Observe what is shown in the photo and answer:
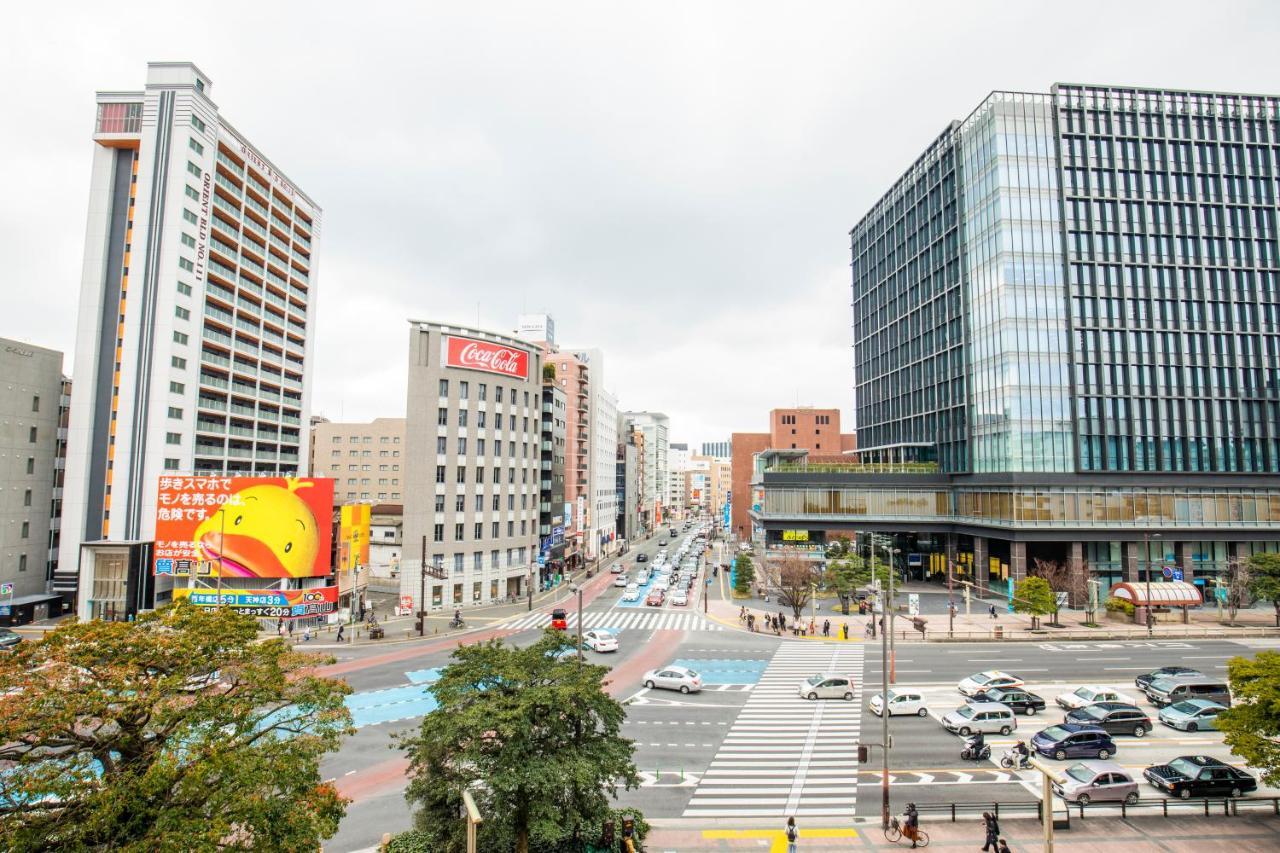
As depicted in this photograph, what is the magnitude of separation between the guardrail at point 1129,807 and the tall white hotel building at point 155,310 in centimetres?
6761

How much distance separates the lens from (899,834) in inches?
A: 803

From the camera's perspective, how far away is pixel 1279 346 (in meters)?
67.8

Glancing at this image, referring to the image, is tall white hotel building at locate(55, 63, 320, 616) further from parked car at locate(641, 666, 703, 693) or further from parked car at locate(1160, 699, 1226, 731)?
parked car at locate(1160, 699, 1226, 731)

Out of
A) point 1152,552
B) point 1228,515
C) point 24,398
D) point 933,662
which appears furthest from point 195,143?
point 1228,515

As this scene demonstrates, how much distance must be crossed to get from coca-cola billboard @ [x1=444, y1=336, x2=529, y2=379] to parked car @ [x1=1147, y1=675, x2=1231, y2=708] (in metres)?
57.9

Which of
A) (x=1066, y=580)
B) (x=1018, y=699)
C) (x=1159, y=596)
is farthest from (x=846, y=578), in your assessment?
(x=1018, y=699)

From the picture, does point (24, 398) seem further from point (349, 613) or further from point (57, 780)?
point (57, 780)

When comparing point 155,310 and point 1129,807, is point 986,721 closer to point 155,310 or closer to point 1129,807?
point 1129,807

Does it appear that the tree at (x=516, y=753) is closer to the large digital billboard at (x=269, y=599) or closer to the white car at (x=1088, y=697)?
the white car at (x=1088, y=697)

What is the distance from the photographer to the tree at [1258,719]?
20.1m

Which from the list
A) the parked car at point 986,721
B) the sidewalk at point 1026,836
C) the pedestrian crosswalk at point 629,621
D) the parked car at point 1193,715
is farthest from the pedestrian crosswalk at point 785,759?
the pedestrian crosswalk at point 629,621

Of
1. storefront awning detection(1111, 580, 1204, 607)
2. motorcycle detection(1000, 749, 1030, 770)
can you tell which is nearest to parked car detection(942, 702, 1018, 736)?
motorcycle detection(1000, 749, 1030, 770)

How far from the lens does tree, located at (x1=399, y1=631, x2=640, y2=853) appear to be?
620 inches

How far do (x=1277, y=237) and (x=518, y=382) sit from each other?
85.6 meters
